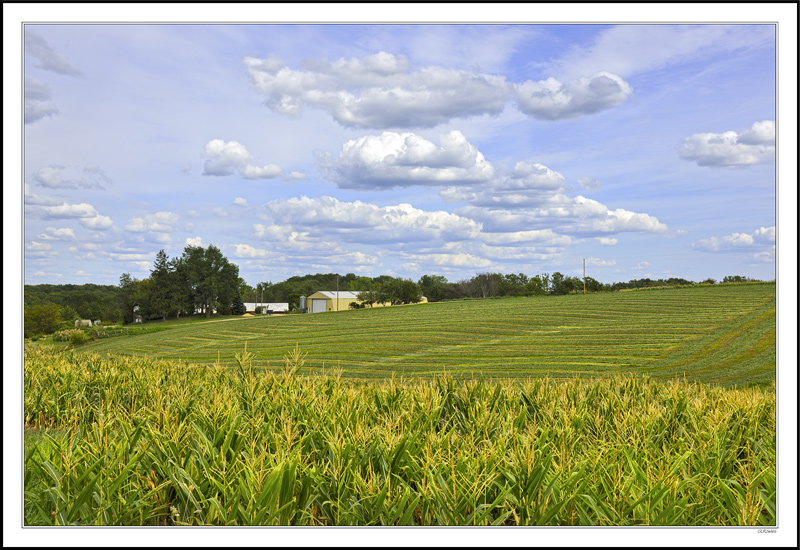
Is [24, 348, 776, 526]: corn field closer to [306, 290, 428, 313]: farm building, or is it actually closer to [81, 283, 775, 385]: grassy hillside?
[81, 283, 775, 385]: grassy hillside

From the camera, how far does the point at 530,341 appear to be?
17.8 meters

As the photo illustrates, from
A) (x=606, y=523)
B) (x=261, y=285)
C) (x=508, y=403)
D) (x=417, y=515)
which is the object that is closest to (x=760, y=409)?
(x=508, y=403)

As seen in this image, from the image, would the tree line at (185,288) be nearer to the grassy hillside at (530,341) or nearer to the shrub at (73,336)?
the grassy hillside at (530,341)

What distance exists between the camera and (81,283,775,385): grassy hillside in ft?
42.2

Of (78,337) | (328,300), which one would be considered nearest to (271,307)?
(328,300)

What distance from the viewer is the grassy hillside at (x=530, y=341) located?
12867 millimetres

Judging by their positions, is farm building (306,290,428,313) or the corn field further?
farm building (306,290,428,313)

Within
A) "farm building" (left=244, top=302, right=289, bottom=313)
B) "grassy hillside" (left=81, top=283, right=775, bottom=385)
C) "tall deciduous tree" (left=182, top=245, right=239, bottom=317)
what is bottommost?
"farm building" (left=244, top=302, right=289, bottom=313)

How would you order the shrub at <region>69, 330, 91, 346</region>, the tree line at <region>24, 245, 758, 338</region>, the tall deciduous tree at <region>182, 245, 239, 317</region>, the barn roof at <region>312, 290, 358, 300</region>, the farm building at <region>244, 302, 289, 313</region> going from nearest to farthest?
the tree line at <region>24, 245, 758, 338</region>
the shrub at <region>69, 330, 91, 346</region>
the tall deciduous tree at <region>182, 245, 239, 317</region>
the barn roof at <region>312, 290, 358, 300</region>
the farm building at <region>244, 302, 289, 313</region>

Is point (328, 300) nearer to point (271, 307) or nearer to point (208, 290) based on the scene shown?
point (271, 307)

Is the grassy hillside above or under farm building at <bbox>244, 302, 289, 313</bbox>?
above

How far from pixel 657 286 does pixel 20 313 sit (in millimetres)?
37149

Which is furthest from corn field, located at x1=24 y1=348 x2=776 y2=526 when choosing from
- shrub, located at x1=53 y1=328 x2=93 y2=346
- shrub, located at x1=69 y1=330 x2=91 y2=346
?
shrub, located at x1=69 y1=330 x2=91 y2=346

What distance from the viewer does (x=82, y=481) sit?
9.91 feet
